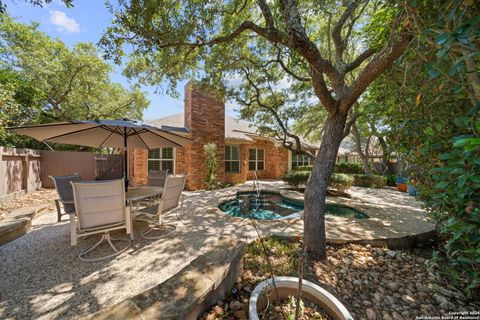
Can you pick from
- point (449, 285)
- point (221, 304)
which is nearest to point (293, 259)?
point (221, 304)

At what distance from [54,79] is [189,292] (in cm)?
1676

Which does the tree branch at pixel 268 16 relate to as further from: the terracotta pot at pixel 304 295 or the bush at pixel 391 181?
the bush at pixel 391 181

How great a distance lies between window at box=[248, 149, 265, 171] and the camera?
47.1ft

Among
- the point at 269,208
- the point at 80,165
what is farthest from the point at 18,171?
the point at 269,208

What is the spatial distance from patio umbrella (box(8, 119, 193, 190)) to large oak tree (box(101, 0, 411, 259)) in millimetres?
1872

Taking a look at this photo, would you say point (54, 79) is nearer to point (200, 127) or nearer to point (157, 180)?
point (200, 127)

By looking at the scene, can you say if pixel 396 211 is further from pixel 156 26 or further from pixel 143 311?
pixel 156 26

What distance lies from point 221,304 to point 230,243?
0.78 meters

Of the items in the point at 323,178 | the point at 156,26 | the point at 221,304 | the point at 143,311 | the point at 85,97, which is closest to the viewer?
the point at 143,311

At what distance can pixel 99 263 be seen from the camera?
9.34 feet

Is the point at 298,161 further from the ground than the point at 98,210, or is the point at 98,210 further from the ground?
the point at 298,161

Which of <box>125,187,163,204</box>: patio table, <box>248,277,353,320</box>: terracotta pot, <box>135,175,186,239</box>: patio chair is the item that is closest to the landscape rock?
<box>248,277,353,320</box>: terracotta pot

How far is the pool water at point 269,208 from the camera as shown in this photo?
6.39 metres

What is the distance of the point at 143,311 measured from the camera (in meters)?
1.43
